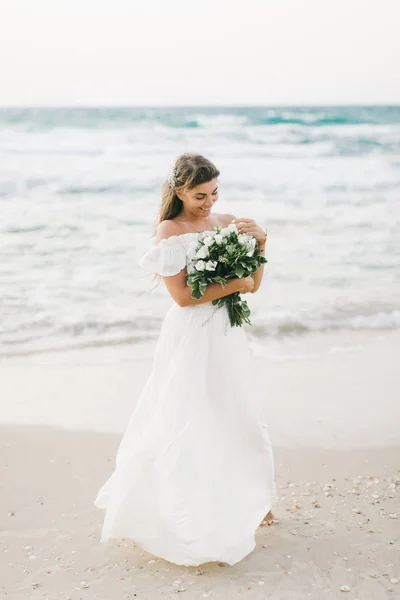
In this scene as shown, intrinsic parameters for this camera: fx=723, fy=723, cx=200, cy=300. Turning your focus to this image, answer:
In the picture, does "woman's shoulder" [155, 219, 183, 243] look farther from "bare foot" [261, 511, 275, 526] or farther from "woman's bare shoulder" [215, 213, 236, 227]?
"bare foot" [261, 511, 275, 526]

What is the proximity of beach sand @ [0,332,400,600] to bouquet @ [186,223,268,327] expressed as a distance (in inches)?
62.8

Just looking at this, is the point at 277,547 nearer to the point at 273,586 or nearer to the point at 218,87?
the point at 273,586

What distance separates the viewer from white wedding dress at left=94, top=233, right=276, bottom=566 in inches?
157

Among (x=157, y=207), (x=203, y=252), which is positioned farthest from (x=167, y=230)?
(x=157, y=207)

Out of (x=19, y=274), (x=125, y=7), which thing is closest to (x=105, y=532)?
(x=19, y=274)

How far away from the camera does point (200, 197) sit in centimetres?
407

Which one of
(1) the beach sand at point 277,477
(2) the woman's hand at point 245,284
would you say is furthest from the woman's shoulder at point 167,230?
(1) the beach sand at point 277,477

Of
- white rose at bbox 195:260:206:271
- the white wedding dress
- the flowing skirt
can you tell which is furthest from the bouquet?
the flowing skirt

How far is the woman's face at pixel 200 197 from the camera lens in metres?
4.03

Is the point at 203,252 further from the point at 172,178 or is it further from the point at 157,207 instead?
the point at 157,207

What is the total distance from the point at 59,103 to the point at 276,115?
429 inches

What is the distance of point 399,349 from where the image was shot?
8.18 m

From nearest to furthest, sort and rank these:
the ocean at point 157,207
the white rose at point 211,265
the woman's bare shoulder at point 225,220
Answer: the white rose at point 211,265, the woman's bare shoulder at point 225,220, the ocean at point 157,207

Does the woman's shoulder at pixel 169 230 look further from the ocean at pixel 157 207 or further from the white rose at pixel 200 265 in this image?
the ocean at pixel 157 207
